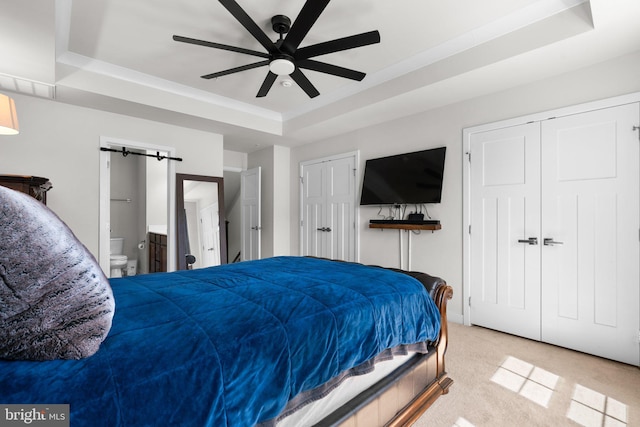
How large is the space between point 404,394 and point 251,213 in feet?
15.6

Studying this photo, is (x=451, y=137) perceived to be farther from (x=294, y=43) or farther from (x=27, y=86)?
(x=27, y=86)

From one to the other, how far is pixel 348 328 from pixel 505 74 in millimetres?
2889

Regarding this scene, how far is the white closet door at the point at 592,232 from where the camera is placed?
2430 mm

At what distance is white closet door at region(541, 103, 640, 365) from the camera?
95.7 inches

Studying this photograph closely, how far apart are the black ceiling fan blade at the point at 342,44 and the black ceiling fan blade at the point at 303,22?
0.30ft

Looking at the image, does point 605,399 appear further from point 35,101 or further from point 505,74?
point 35,101

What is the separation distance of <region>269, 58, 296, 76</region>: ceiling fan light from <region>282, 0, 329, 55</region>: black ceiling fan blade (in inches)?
3.2

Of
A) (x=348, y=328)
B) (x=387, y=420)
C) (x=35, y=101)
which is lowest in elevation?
(x=387, y=420)

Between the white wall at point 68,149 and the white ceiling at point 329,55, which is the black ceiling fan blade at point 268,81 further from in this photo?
the white wall at point 68,149

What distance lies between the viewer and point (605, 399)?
194 centimetres

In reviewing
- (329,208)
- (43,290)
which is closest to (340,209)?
(329,208)

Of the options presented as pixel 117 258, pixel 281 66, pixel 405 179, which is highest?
pixel 281 66

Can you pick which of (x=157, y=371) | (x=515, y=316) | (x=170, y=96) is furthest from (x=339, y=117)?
(x=157, y=371)

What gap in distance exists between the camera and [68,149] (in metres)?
3.51
